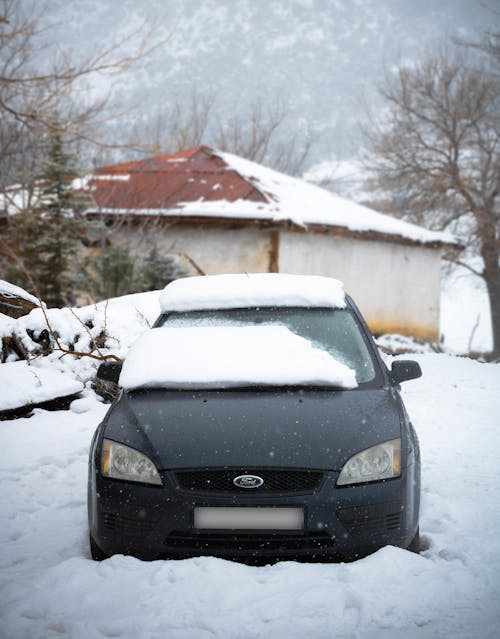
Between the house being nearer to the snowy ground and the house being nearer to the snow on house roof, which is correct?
the snow on house roof

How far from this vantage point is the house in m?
15.1

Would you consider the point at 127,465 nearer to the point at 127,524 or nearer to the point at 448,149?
the point at 127,524

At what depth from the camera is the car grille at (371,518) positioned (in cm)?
294

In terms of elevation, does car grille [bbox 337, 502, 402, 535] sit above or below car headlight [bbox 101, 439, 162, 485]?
below

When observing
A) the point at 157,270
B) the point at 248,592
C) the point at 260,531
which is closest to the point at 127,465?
the point at 260,531

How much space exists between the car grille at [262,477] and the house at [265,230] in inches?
413

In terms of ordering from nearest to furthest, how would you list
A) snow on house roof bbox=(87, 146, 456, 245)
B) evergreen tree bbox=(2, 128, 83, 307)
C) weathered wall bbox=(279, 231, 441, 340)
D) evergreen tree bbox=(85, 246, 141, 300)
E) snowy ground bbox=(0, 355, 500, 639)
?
snowy ground bbox=(0, 355, 500, 639) → evergreen tree bbox=(2, 128, 83, 307) → evergreen tree bbox=(85, 246, 141, 300) → snow on house roof bbox=(87, 146, 456, 245) → weathered wall bbox=(279, 231, 441, 340)

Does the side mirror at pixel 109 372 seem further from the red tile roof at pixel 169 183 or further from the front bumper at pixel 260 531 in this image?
the red tile roof at pixel 169 183

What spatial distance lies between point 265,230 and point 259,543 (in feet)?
41.2

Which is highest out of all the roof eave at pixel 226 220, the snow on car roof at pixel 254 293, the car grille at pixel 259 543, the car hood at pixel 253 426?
the roof eave at pixel 226 220

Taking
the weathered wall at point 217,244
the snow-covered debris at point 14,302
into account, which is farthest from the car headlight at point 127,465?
the weathered wall at point 217,244

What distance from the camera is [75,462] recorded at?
17.4 ft

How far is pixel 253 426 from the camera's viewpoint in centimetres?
316

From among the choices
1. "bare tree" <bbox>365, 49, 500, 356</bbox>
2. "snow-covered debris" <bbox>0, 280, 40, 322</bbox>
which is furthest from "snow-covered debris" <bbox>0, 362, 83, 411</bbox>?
"bare tree" <bbox>365, 49, 500, 356</bbox>
